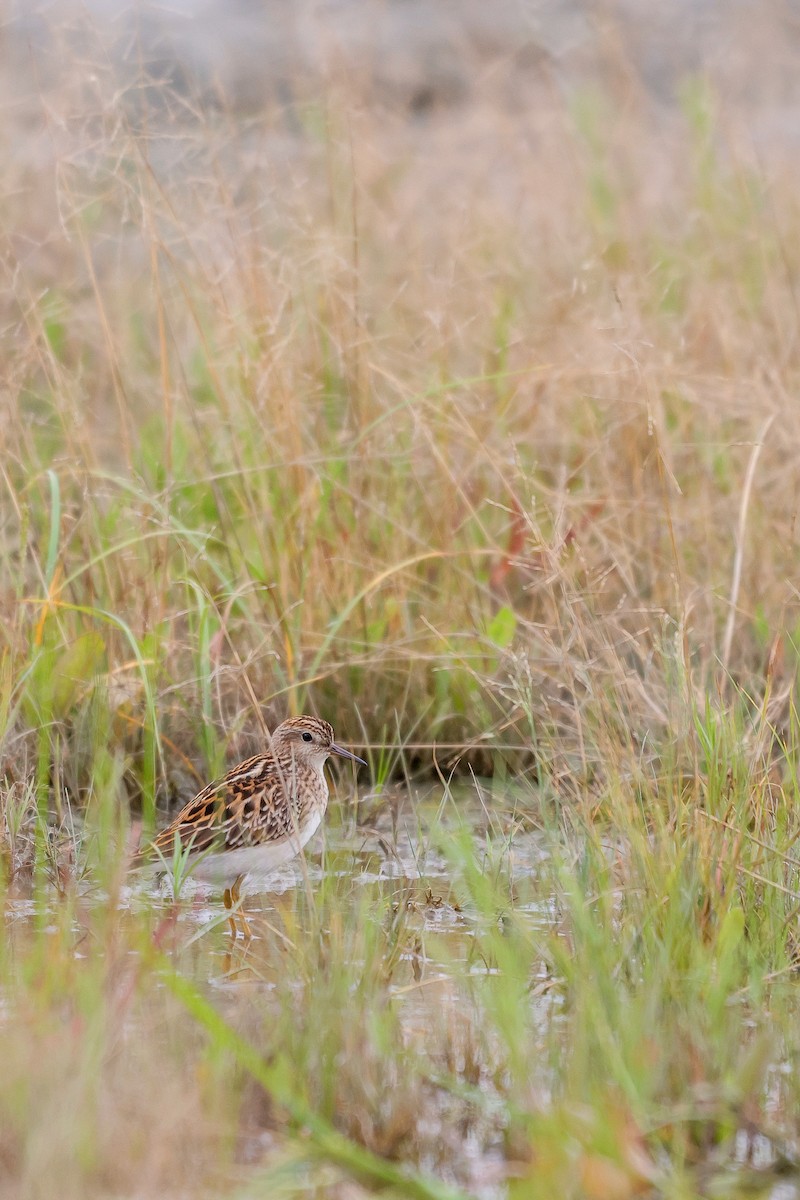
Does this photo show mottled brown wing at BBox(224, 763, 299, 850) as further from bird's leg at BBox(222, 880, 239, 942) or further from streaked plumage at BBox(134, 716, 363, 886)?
bird's leg at BBox(222, 880, 239, 942)

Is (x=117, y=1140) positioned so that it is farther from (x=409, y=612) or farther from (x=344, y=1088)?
(x=409, y=612)

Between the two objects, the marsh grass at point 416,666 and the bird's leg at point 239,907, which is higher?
the marsh grass at point 416,666

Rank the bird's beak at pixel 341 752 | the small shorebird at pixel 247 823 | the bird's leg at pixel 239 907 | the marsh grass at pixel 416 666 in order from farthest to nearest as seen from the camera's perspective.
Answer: the bird's beak at pixel 341 752
the small shorebird at pixel 247 823
the bird's leg at pixel 239 907
the marsh grass at pixel 416 666

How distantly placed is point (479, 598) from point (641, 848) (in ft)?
7.51

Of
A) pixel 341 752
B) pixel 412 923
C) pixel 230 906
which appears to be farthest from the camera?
pixel 341 752

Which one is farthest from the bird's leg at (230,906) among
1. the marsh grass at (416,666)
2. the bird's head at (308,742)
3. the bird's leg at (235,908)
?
the bird's head at (308,742)

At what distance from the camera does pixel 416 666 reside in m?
5.70

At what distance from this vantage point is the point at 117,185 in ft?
20.6

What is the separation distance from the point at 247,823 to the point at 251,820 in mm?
13

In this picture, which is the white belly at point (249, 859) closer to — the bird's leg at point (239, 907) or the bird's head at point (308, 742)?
the bird's leg at point (239, 907)

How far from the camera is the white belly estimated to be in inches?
187

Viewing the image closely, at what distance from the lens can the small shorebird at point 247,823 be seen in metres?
4.73

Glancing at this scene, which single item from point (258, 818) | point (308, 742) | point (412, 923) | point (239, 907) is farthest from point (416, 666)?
point (412, 923)

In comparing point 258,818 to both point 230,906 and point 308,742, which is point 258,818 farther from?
point 308,742
